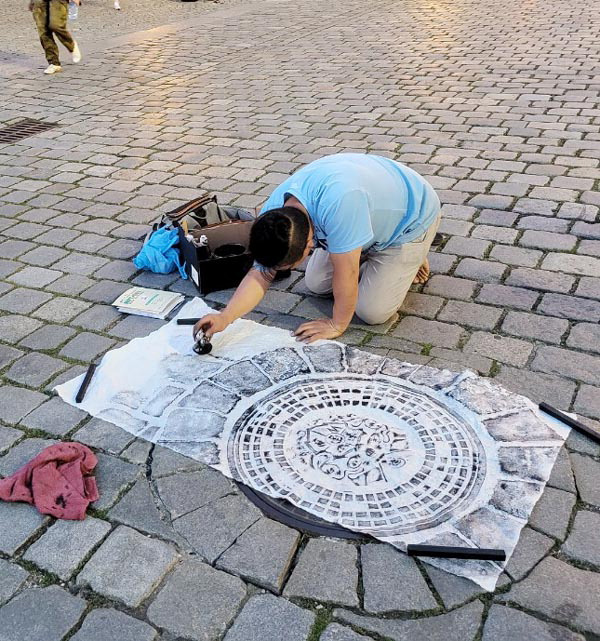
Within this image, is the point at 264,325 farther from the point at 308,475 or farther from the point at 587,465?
the point at 587,465

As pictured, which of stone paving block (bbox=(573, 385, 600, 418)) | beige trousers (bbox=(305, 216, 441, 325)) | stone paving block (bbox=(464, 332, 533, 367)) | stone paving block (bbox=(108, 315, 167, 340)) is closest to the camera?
stone paving block (bbox=(573, 385, 600, 418))

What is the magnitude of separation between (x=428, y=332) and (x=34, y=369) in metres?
2.07

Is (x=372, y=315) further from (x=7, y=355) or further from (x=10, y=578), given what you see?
(x=10, y=578)

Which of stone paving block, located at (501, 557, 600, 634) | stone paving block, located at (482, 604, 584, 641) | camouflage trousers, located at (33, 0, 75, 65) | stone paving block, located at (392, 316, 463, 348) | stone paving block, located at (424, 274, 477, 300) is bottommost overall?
stone paving block, located at (424, 274, 477, 300)

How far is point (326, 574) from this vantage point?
236cm

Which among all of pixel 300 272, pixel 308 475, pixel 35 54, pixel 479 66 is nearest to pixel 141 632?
pixel 308 475

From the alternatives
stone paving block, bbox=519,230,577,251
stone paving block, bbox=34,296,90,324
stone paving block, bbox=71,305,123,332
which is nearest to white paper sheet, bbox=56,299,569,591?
stone paving block, bbox=71,305,123,332

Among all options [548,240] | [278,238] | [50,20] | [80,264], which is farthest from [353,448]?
[50,20]

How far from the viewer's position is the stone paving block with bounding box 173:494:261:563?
2.49m

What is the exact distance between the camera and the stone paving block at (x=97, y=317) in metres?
3.89

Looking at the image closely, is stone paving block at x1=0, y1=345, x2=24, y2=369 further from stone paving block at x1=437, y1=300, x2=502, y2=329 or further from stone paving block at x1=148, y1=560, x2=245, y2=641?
stone paving block at x1=437, y1=300, x2=502, y2=329

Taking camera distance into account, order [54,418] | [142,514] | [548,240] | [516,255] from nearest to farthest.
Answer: [142,514] → [54,418] → [516,255] → [548,240]

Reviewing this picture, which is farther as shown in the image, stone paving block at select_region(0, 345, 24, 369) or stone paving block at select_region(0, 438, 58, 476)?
stone paving block at select_region(0, 345, 24, 369)

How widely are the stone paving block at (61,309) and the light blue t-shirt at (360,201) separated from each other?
4.60 ft
